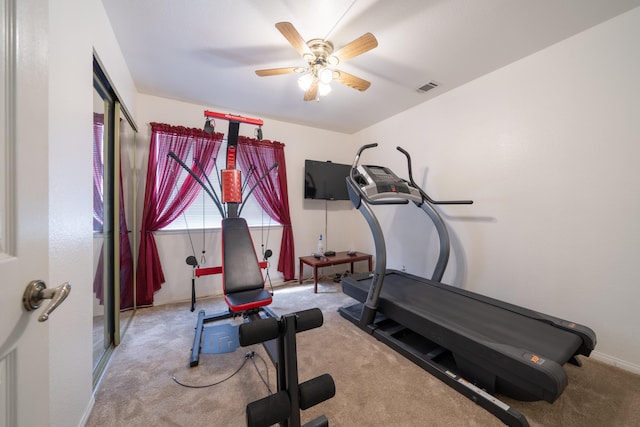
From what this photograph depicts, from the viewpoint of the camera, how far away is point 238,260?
242 cm

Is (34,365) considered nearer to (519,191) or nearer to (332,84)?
(332,84)

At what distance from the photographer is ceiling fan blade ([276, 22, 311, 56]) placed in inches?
59.6

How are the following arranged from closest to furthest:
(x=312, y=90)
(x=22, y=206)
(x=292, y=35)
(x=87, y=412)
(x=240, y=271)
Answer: (x=22, y=206) → (x=87, y=412) → (x=292, y=35) → (x=312, y=90) → (x=240, y=271)

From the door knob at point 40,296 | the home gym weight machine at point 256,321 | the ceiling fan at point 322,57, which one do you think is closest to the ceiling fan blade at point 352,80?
the ceiling fan at point 322,57

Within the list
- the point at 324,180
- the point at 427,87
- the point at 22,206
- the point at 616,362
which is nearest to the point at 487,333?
the point at 616,362

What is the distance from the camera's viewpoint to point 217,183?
3.33 metres

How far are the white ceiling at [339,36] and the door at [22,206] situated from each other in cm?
152

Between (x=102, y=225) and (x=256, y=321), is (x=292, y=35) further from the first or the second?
(x=102, y=225)

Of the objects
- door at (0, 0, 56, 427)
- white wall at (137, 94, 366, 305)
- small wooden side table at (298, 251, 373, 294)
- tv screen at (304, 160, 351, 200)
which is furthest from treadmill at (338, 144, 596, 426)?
door at (0, 0, 56, 427)

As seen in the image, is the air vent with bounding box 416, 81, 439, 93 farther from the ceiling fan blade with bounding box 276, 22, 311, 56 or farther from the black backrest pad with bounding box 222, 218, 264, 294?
the black backrest pad with bounding box 222, 218, 264, 294

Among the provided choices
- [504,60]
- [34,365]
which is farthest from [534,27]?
[34,365]

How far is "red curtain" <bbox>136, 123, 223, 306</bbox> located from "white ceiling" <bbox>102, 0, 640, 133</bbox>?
524 millimetres

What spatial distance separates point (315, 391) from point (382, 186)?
1844 mm

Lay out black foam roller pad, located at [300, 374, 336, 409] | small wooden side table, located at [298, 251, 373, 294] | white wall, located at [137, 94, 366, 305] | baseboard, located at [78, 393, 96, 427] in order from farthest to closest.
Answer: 1. small wooden side table, located at [298, 251, 373, 294]
2. white wall, located at [137, 94, 366, 305]
3. baseboard, located at [78, 393, 96, 427]
4. black foam roller pad, located at [300, 374, 336, 409]
